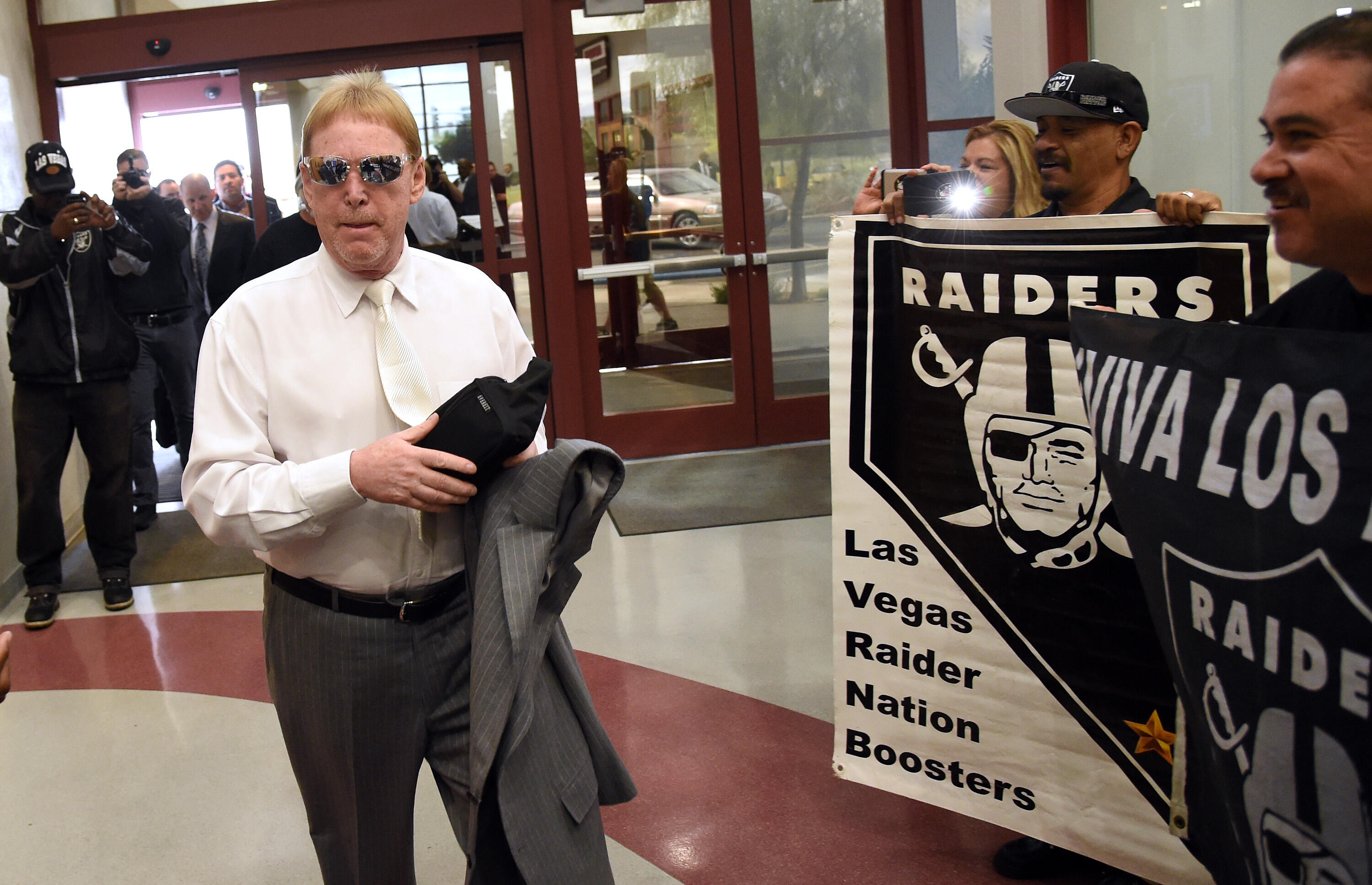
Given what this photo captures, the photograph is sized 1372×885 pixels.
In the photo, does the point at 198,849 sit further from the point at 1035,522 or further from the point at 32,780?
the point at 1035,522

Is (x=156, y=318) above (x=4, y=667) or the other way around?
above

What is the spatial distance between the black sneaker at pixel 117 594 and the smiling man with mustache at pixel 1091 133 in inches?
156

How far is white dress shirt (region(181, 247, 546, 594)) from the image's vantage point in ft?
5.47

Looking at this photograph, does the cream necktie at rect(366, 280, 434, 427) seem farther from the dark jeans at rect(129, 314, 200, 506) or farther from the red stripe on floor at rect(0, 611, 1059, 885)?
the dark jeans at rect(129, 314, 200, 506)

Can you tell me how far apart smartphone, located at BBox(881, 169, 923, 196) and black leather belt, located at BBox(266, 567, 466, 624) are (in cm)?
149

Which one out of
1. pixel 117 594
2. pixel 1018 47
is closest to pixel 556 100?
pixel 1018 47

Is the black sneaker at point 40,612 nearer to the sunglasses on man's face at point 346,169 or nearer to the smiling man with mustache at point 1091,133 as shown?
the sunglasses on man's face at point 346,169

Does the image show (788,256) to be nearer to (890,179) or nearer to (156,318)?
(156,318)

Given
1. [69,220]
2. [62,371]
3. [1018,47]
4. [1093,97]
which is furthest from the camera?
[1018,47]

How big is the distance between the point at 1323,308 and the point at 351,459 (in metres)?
1.31

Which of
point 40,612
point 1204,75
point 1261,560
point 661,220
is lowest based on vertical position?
point 40,612

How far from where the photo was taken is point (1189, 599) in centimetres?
131

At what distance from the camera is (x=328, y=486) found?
1.62 metres

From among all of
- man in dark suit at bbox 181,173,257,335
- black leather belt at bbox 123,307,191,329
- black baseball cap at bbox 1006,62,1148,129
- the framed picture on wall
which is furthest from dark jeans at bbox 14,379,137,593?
black baseball cap at bbox 1006,62,1148,129
